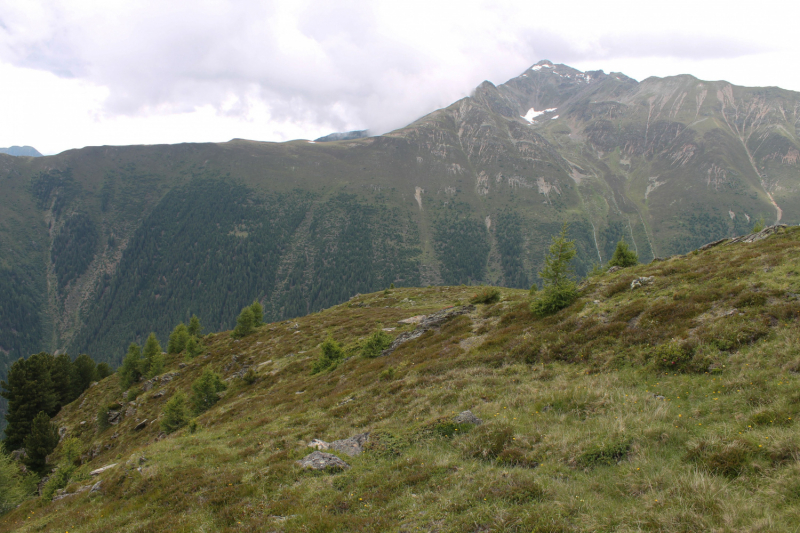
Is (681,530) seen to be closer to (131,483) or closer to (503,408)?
(503,408)

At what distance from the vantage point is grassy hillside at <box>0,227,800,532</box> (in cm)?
772

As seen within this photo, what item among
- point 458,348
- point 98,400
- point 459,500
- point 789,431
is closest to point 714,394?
point 789,431

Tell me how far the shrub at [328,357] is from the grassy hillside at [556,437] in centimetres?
947

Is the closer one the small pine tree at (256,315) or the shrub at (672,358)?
the shrub at (672,358)

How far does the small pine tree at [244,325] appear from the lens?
7038cm

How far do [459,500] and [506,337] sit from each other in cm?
1566

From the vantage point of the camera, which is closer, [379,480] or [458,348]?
[379,480]

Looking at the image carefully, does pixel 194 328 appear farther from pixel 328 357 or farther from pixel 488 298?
pixel 488 298

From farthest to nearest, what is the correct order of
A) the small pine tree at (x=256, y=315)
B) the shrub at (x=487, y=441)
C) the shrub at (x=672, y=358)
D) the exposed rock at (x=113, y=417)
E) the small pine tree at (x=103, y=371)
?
the small pine tree at (x=103, y=371)
the small pine tree at (x=256, y=315)
the exposed rock at (x=113, y=417)
the shrub at (x=672, y=358)
the shrub at (x=487, y=441)

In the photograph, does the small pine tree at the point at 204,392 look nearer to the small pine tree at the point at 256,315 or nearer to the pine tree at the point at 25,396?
the small pine tree at the point at 256,315

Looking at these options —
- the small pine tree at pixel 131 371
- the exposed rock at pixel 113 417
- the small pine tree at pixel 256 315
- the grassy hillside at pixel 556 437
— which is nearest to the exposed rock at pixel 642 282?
the grassy hillside at pixel 556 437

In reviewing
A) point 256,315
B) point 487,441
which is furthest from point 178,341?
point 487,441

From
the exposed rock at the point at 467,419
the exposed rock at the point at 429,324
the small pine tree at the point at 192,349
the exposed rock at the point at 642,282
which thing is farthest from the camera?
the small pine tree at the point at 192,349

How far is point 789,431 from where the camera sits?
8.15m
